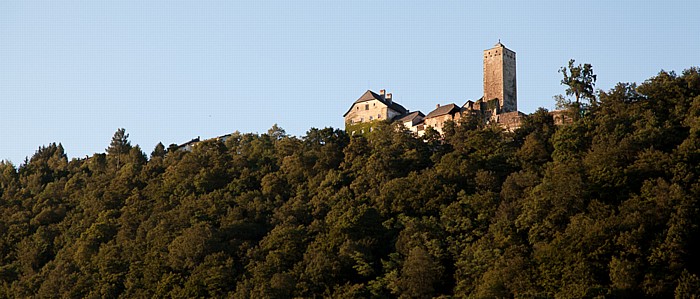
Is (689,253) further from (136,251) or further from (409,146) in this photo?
(136,251)

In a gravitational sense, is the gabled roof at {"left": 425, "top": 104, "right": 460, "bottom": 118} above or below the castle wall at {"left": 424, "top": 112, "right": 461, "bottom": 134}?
above

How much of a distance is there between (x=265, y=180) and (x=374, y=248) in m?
13.4

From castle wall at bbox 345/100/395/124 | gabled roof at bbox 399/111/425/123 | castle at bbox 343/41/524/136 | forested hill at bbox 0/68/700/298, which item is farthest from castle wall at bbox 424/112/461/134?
castle wall at bbox 345/100/395/124

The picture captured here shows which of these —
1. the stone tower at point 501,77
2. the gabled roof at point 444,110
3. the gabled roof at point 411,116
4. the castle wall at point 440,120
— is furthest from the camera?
the gabled roof at point 411,116

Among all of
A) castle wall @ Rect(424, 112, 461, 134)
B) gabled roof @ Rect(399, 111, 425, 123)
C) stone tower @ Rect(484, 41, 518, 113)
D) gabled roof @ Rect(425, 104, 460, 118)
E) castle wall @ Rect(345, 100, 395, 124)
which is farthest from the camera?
castle wall @ Rect(345, 100, 395, 124)

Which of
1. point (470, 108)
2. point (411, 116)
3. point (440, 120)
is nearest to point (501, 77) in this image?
point (470, 108)

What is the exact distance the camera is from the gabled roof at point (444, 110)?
7612cm

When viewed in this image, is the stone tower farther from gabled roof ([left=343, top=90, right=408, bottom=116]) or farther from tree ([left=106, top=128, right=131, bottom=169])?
tree ([left=106, top=128, right=131, bottom=169])

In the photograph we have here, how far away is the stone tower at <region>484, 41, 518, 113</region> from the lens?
254ft

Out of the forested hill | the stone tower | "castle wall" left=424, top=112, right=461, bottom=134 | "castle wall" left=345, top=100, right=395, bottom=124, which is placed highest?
the stone tower

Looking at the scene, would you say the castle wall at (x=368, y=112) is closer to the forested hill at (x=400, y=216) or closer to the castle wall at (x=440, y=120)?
the castle wall at (x=440, y=120)

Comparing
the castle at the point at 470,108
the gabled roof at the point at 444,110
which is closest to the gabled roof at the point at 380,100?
the castle at the point at 470,108

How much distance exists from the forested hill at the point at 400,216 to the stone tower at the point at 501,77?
760 cm

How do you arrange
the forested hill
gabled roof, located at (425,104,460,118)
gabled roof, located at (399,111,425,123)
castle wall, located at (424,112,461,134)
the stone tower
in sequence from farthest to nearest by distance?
gabled roof, located at (399,111,425,123), the stone tower, gabled roof, located at (425,104,460,118), castle wall, located at (424,112,461,134), the forested hill
